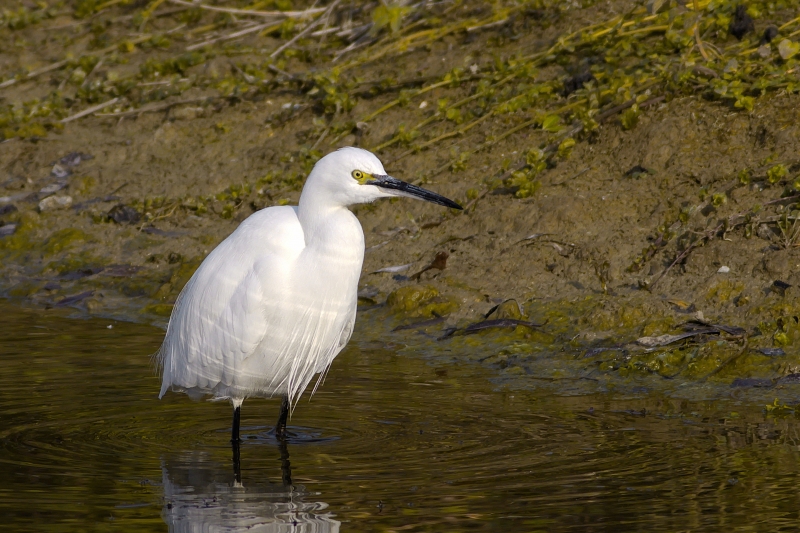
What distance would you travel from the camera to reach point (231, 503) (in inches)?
167

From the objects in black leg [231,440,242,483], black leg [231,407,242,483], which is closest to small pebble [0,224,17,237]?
black leg [231,407,242,483]

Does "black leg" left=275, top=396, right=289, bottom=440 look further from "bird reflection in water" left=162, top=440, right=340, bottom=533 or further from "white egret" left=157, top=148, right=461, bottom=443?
"bird reflection in water" left=162, top=440, right=340, bottom=533

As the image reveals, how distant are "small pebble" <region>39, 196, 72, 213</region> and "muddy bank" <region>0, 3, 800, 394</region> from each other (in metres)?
0.02

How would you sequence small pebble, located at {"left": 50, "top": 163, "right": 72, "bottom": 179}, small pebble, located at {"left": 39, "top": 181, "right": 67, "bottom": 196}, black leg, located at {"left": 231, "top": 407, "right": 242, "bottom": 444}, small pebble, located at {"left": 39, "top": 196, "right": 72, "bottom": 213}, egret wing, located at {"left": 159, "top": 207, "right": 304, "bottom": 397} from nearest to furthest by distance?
egret wing, located at {"left": 159, "top": 207, "right": 304, "bottom": 397}, black leg, located at {"left": 231, "top": 407, "right": 242, "bottom": 444}, small pebble, located at {"left": 39, "top": 196, "right": 72, "bottom": 213}, small pebble, located at {"left": 39, "top": 181, "right": 67, "bottom": 196}, small pebble, located at {"left": 50, "top": 163, "right": 72, "bottom": 179}

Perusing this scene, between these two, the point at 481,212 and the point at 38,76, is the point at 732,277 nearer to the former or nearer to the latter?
the point at 481,212

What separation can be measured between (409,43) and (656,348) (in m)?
4.31

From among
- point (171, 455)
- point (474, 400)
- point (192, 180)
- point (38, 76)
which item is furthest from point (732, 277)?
point (38, 76)

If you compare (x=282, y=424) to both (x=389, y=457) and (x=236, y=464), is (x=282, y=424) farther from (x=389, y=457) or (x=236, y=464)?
(x=389, y=457)

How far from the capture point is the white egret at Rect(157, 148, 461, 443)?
4945 mm

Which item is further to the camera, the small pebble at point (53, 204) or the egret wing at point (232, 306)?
the small pebble at point (53, 204)

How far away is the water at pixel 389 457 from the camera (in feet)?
13.1

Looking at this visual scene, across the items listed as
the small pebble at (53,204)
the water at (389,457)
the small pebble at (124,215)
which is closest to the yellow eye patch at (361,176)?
the water at (389,457)

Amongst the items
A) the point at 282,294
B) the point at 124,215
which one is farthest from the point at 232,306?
the point at 124,215

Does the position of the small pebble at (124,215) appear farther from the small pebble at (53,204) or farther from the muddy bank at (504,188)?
the small pebble at (53,204)
